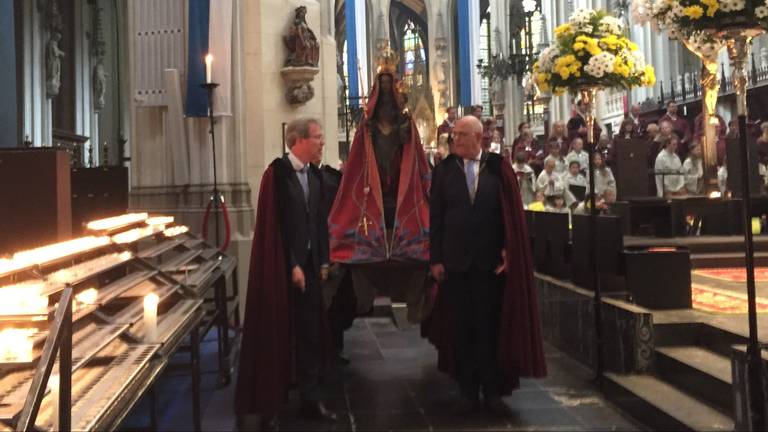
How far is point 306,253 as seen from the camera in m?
4.61

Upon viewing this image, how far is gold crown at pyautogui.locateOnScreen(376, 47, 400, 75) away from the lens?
587 cm

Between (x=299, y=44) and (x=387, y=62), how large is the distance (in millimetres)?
3925

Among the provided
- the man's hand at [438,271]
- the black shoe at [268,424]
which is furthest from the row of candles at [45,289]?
the man's hand at [438,271]

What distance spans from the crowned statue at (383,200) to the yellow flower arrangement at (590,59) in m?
1.28

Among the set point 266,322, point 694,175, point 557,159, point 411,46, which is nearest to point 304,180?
point 266,322

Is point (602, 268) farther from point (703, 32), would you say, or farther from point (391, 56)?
point (391, 56)

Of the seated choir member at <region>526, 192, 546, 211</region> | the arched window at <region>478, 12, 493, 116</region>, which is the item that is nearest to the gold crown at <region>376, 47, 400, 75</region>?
the seated choir member at <region>526, 192, 546, 211</region>

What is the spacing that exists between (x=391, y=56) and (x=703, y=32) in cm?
242

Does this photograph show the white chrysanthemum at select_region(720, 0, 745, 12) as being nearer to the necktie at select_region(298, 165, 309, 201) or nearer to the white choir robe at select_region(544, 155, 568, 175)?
the necktie at select_region(298, 165, 309, 201)

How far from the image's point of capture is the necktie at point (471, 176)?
475 centimetres

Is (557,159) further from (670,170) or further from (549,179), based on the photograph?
(670,170)

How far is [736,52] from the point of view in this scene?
429 centimetres

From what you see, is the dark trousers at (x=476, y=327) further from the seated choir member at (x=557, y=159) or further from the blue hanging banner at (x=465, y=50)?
the blue hanging banner at (x=465, y=50)

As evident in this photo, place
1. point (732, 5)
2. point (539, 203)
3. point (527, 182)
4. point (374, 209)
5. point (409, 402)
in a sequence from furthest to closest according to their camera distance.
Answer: point (527, 182) → point (539, 203) → point (374, 209) → point (409, 402) → point (732, 5)
